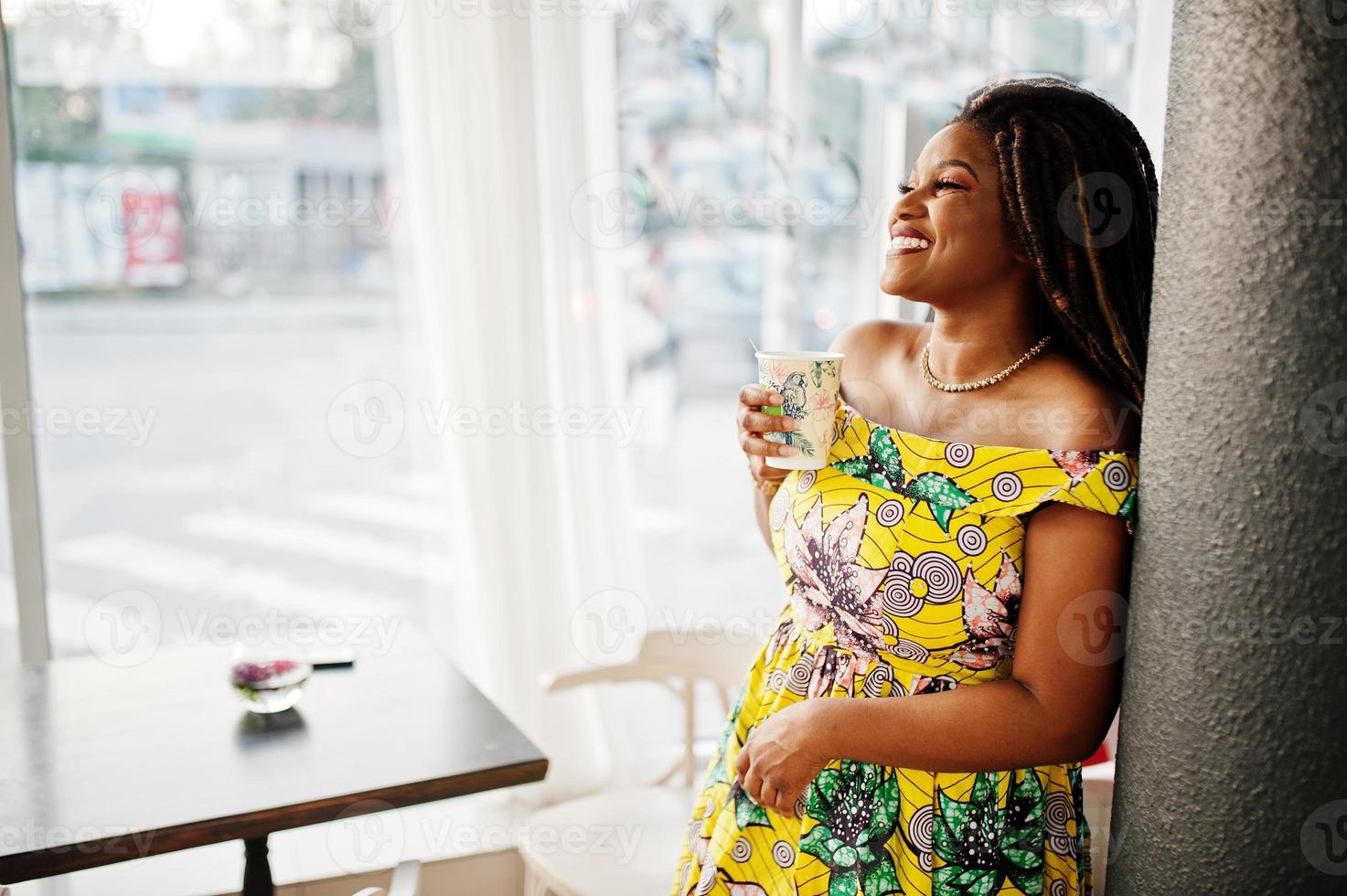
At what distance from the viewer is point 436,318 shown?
7.63 ft

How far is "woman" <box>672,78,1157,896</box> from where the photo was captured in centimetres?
110

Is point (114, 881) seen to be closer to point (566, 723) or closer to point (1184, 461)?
point (566, 723)

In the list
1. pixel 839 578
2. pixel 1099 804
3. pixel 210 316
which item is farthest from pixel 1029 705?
Result: pixel 210 316

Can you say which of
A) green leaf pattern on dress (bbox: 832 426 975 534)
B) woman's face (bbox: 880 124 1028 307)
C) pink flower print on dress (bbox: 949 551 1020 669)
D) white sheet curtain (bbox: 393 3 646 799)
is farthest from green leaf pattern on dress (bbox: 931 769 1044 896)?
white sheet curtain (bbox: 393 3 646 799)

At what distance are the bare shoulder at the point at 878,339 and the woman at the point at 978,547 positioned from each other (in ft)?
0.41

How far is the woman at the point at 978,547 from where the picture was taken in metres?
1.10

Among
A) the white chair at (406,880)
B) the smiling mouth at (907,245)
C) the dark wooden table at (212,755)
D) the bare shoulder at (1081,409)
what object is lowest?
the white chair at (406,880)

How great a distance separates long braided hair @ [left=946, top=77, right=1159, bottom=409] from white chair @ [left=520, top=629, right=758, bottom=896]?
3.55 feet

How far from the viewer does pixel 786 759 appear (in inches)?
46.2

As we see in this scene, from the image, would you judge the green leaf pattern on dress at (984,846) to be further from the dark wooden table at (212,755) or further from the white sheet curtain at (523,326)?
the white sheet curtain at (523,326)

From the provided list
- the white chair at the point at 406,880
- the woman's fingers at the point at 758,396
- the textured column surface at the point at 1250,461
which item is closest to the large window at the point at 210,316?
the white chair at the point at 406,880

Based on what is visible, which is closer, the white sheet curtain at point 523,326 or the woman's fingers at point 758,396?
the woman's fingers at point 758,396

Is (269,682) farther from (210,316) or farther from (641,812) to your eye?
(210,316)

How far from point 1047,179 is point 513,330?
1.41 m
